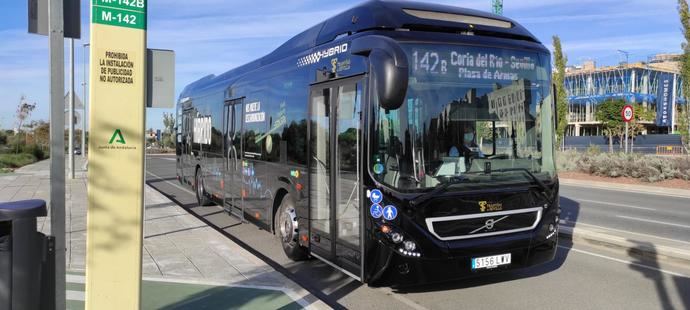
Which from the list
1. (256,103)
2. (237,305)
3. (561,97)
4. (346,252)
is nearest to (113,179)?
(237,305)

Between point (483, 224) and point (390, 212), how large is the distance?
106cm

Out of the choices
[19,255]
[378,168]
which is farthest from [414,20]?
[19,255]

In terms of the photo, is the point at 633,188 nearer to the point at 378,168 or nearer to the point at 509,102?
the point at 509,102

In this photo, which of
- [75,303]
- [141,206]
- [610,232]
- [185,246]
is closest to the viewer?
[141,206]

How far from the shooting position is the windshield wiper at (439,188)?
17.7ft

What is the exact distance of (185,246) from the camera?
8305 millimetres

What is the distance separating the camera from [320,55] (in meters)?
6.90

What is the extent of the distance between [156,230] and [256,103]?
9.48 ft

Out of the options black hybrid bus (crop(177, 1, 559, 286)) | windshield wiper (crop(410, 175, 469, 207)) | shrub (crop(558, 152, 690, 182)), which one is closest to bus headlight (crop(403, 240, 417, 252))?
black hybrid bus (crop(177, 1, 559, 286))

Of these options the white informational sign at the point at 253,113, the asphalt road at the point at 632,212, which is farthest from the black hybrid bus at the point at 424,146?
the asphalt road at the point at 632,212

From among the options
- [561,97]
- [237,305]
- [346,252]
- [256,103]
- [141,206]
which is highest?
[561,97]

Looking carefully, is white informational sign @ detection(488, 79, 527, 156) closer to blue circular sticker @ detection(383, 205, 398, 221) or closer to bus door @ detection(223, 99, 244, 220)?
blue circular sticker @ detection(383, 205, 398, 221)

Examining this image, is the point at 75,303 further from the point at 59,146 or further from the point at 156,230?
the point at 156,230

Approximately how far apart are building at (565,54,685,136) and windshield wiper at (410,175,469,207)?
218 feet
